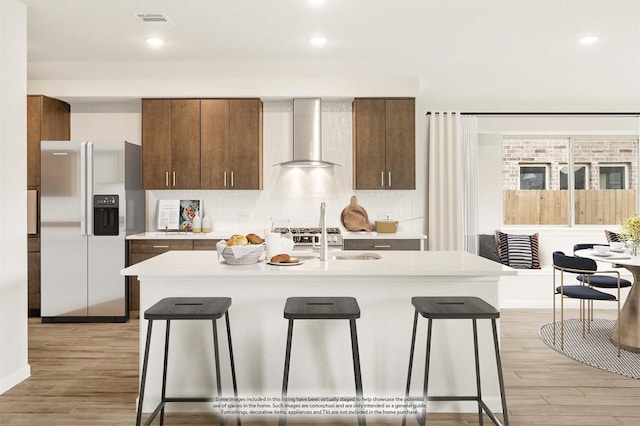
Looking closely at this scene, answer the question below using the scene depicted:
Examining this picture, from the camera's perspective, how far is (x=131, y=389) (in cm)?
296

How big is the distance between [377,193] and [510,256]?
2.06m

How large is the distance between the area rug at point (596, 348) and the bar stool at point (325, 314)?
89.6 inches

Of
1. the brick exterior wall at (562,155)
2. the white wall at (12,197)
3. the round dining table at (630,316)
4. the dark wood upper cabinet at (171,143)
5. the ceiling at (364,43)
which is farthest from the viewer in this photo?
the brick exterior wall at (562,155)

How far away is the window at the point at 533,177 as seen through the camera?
6.44 m

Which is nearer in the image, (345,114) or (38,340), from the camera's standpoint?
(38,340)

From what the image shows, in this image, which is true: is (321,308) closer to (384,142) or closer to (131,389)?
(131,389)

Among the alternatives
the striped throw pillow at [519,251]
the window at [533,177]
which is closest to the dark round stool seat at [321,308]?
the striped throw pillow at [519,251]

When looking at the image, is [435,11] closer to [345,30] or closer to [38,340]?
[345,30]

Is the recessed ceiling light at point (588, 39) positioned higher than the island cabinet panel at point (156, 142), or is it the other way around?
the recessed ceiling light at point (588, 39)

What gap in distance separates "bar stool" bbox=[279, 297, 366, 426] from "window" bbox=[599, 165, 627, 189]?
5627 mm

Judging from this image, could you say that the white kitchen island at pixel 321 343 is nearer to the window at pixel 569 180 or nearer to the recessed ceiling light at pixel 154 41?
the recessed ceiling light at pixel 154 41

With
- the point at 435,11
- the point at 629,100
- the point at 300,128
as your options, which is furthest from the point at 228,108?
the point at 629,100

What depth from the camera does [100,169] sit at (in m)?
4.68

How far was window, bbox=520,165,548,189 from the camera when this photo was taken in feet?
21.1
